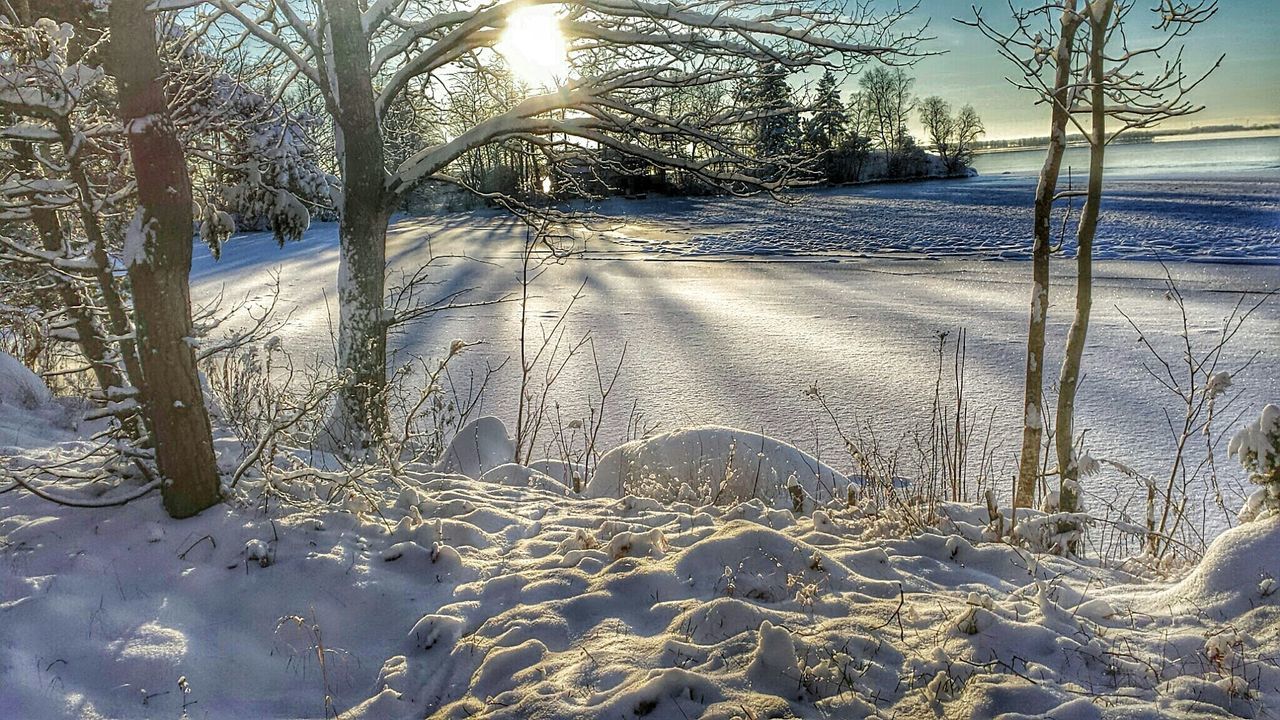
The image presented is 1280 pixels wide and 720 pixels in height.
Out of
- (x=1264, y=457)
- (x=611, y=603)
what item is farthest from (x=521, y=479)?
(x=1264, y=457)

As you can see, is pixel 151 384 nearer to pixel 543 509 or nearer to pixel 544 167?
pixel 543 509

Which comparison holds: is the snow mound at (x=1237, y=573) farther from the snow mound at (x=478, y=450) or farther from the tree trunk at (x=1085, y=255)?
the snow mound at (x=478, y=450)

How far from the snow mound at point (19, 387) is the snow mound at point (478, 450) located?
312 centimetres

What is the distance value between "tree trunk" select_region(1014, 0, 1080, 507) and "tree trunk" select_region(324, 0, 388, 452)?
14.1ft

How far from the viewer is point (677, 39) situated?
4.99m

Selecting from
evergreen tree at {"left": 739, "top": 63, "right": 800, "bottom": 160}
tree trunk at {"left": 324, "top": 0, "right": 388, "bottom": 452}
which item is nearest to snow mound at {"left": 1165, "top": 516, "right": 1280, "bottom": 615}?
evergreen tree at {"left": 739, "top": 63, "right": 800, "bottom": 160}

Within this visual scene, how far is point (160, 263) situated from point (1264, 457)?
14.5 feet

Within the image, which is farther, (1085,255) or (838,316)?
(838,316)

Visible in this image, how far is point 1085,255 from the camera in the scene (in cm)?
411

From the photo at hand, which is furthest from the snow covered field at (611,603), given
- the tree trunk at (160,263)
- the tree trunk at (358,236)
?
the tree trunk at (358,236)

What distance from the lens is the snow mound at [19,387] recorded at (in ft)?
18.0

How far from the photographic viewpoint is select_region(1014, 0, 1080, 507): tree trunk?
4.06 metres

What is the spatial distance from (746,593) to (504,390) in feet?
19.6

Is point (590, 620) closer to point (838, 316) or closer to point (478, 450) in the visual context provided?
point (478, 450)
